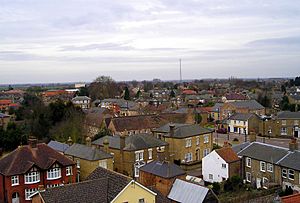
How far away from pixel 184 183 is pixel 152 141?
15.8 meters

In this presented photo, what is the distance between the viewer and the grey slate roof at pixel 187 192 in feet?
81.4

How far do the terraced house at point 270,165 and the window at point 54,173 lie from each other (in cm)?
1823

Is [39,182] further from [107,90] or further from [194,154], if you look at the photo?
[107,90]

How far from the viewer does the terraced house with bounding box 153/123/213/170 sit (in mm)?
44000

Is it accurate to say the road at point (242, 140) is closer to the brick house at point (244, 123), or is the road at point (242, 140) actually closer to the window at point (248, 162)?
the brick house at point (244, 123)

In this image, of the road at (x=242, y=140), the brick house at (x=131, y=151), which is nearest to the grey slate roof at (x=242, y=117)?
the road at (x=242, y=140)

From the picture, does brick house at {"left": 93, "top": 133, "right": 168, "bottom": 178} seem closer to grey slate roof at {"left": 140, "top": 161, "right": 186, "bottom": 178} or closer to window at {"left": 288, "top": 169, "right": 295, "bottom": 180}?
grey slate roof at {"left": 140, "top": 161, "right": 186, "bottom": 178}

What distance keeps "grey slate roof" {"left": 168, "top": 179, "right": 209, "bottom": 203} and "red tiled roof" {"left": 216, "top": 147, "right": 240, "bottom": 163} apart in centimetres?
969

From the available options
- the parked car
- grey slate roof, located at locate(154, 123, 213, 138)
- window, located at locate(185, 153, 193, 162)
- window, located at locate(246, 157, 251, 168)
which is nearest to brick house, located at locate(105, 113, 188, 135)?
grey slate roof, located at locate(154, 123, 213, 138)

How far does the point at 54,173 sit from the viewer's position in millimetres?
32750

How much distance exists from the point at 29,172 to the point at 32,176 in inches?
19.4

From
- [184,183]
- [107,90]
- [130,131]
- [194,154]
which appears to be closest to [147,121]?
[130,131]

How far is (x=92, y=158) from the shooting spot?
118 feet

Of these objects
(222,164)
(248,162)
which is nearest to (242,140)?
(248,162)
